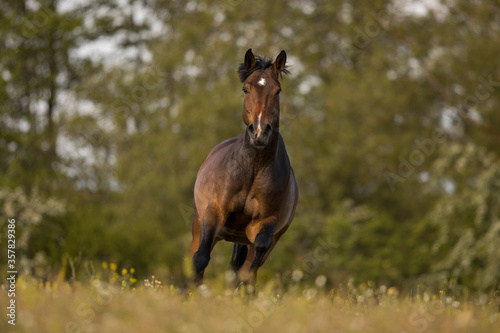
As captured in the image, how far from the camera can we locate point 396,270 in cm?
3316

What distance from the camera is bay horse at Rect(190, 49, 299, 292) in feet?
26.3

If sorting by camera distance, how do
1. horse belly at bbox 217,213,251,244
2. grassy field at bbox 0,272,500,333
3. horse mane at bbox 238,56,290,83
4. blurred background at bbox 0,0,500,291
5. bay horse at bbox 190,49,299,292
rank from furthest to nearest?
blurred background at bbox 0,0,500,291, horse mane at bbox 238,56,290,83, horse belly at bbox 217,213,251,244, bay horse at bbox 190,49,299,292, grassy field at bbox 0,272,500,333

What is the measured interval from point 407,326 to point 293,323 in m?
0.87

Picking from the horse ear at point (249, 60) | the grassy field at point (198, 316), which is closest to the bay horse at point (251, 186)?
the horse ear at point (249, 60)

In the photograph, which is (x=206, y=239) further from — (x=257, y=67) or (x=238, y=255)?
(x=257, y=67)

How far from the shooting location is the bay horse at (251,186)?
801cm

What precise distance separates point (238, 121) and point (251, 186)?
28.2 m

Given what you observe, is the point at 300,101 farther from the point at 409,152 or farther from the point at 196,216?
the point at 196,216

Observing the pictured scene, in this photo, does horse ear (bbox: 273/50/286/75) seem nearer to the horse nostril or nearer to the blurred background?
the horse nostril

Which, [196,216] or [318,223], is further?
[318,223]

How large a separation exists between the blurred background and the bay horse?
22.3 meters

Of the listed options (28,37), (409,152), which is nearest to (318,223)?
(409,152)

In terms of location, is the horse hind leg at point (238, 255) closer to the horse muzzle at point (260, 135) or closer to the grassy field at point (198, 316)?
the horse muzzle at point (260, 135)

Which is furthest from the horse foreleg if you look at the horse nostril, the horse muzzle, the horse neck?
the horse nostril
